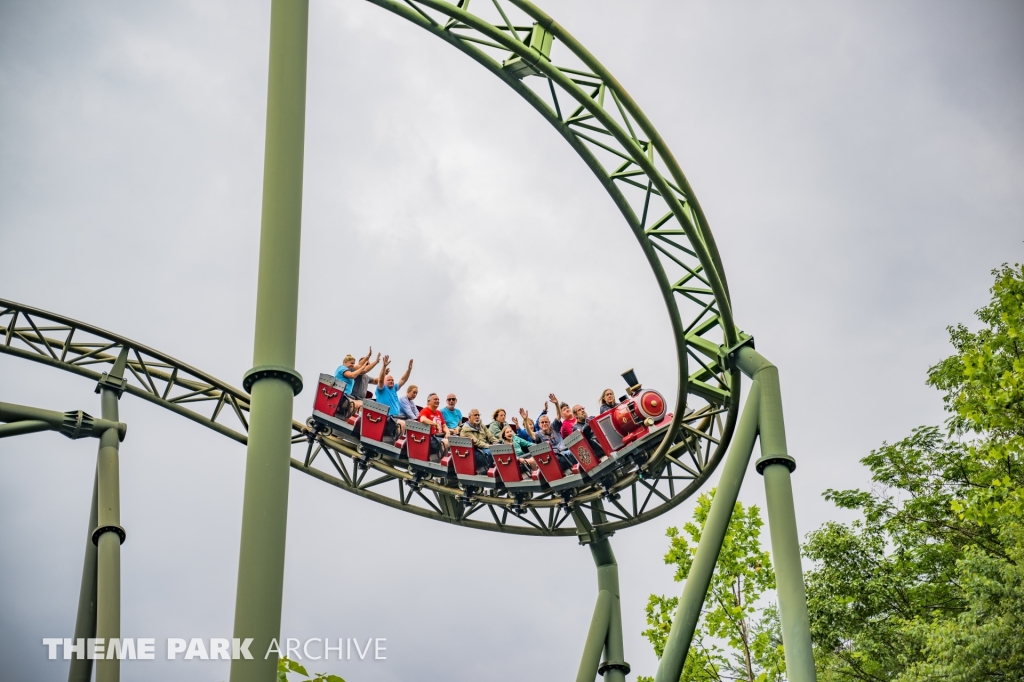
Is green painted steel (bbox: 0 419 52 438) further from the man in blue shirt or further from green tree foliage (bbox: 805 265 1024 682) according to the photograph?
green tree foliage (bbox: 805 265 1024 682)

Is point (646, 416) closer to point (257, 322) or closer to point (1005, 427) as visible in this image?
point (1005, 427)

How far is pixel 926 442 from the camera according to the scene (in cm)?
1797

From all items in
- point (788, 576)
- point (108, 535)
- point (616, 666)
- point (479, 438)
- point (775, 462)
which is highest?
point (479, 438)

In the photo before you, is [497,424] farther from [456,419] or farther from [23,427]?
[23,427]

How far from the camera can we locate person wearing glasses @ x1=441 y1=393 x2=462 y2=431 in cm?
1353

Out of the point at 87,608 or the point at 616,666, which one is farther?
the point at 616,666

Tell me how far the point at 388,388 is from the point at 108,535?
4228 millimetres

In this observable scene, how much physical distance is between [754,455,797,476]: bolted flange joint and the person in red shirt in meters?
4.56

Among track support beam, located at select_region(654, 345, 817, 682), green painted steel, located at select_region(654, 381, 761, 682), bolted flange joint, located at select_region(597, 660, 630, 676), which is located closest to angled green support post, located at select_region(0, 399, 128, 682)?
green painted steel, located at select_region(654, 381, 761, 682)

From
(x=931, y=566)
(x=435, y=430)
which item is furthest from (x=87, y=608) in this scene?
(x=931, y=566)

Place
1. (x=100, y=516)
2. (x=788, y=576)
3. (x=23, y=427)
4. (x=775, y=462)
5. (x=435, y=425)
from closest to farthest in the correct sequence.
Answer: (x=788, y=576) → (x=775, y=462) → (x=100, y=516) → (x=23, y=427) → (x=435, y=425)

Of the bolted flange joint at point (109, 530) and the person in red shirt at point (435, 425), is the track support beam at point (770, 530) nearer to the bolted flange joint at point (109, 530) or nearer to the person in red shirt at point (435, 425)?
the person in red shirt at point (435, 425)

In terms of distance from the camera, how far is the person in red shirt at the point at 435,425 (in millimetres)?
12892

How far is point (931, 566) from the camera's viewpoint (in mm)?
16875
